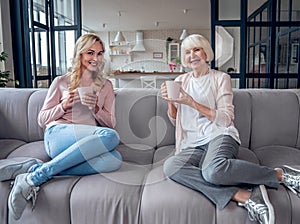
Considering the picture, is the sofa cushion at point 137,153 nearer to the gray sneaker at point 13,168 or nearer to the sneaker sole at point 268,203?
the gray sneaker at point 13,168

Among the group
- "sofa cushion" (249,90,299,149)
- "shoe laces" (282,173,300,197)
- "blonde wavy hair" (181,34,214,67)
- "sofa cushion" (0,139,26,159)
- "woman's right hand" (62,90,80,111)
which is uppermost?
"blonde wavy hair" (181,34,214,67)

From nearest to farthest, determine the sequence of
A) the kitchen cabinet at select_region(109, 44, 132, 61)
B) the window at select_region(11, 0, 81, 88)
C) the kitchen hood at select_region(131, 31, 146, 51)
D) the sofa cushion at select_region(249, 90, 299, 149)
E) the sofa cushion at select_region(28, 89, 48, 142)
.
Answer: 1. the sofa cushion at select_region(249, 90, 299, 149)
2. the sofa cushion at select_region(28, 89, 48, 142)
3. the window at select_region(11, 0, 81, 88)
4. the kitchen hood at select_region(131, 31, 146, 51)
5. the kitchen cabinet at select_region(109, 44, 132, 61)

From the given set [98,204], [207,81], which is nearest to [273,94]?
[207,81]

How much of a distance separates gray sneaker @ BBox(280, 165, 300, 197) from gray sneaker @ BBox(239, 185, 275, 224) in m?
0.14

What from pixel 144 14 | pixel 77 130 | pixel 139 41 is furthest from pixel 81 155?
pixel 139 41

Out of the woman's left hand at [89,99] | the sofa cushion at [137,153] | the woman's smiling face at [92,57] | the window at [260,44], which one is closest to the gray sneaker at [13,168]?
the woman's left hand at [89,99]

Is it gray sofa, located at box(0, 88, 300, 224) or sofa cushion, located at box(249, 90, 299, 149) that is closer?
gray sofa, located at box(0, 88, 300, 224)

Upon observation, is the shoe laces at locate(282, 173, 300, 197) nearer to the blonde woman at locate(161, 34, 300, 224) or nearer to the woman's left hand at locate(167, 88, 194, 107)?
the blonde woman at locate(161, 34, 300, 224)

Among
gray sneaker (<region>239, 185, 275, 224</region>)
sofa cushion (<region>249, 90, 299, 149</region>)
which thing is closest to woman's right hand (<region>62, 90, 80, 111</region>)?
gray sneaker (<region>239, 185, 275, 224</region>)

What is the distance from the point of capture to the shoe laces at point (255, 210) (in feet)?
3.73

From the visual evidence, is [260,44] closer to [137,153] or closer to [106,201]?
[137,153]

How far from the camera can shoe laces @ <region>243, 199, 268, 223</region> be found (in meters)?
1.14

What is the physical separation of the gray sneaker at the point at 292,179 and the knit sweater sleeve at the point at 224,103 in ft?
1.25

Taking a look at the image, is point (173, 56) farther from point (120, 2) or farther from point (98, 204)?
point (98, 204)
